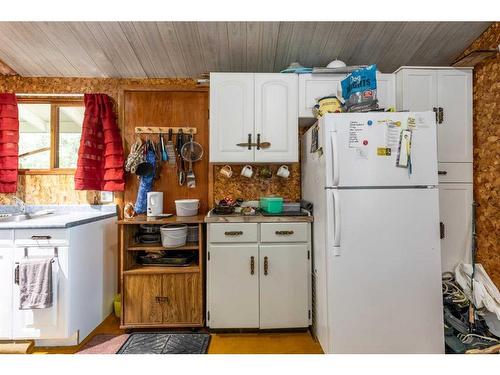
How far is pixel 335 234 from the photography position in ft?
5.41

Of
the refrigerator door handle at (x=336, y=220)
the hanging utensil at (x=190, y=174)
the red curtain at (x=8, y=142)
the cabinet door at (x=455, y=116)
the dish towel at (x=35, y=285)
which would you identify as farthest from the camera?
the hanging utensil at (x=190, y=174)

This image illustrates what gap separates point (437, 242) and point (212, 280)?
1618 mm

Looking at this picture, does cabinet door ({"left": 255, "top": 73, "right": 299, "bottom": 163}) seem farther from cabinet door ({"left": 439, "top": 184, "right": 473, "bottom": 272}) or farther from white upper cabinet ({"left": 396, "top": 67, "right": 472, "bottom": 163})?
cabinet door ({"left": 439, "top": 184, "right": 473, "bottom": 272})

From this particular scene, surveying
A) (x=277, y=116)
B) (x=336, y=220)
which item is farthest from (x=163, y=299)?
(x=277, y=116)

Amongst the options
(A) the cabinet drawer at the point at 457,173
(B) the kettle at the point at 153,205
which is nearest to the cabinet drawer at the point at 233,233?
(B) the kettle at the point at 153,205

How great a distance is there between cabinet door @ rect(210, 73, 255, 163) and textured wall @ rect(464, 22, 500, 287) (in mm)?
1858

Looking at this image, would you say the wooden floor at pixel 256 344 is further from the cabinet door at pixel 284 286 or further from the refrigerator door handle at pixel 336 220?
the refrigerator door handle at pixel 336 220

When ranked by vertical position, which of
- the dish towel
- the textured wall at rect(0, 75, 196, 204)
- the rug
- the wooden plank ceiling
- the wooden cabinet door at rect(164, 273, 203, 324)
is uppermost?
the wooden plank ceiling

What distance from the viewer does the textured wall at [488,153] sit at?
1.93m

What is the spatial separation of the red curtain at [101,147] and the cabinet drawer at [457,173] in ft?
9.45

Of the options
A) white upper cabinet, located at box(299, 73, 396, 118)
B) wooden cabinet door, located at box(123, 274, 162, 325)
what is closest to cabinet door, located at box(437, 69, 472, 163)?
white upper cabinet, located at box(299, 73, 396, 118)

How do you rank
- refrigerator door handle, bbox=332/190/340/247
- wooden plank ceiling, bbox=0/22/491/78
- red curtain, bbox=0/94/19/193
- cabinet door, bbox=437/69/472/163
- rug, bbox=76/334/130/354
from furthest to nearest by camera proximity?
red curtain, bbox=0/94/19/193
cabinet door, bbox=437/69/472/163
wooden plank ceiling, bbox=0/22/491/78
rug, bbox=76/334/130/354
refrigerator door handle, bbox=332/190/340/247

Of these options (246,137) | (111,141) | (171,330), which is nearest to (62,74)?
(111,141)

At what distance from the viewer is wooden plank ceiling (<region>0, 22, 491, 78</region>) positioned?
2.00m
